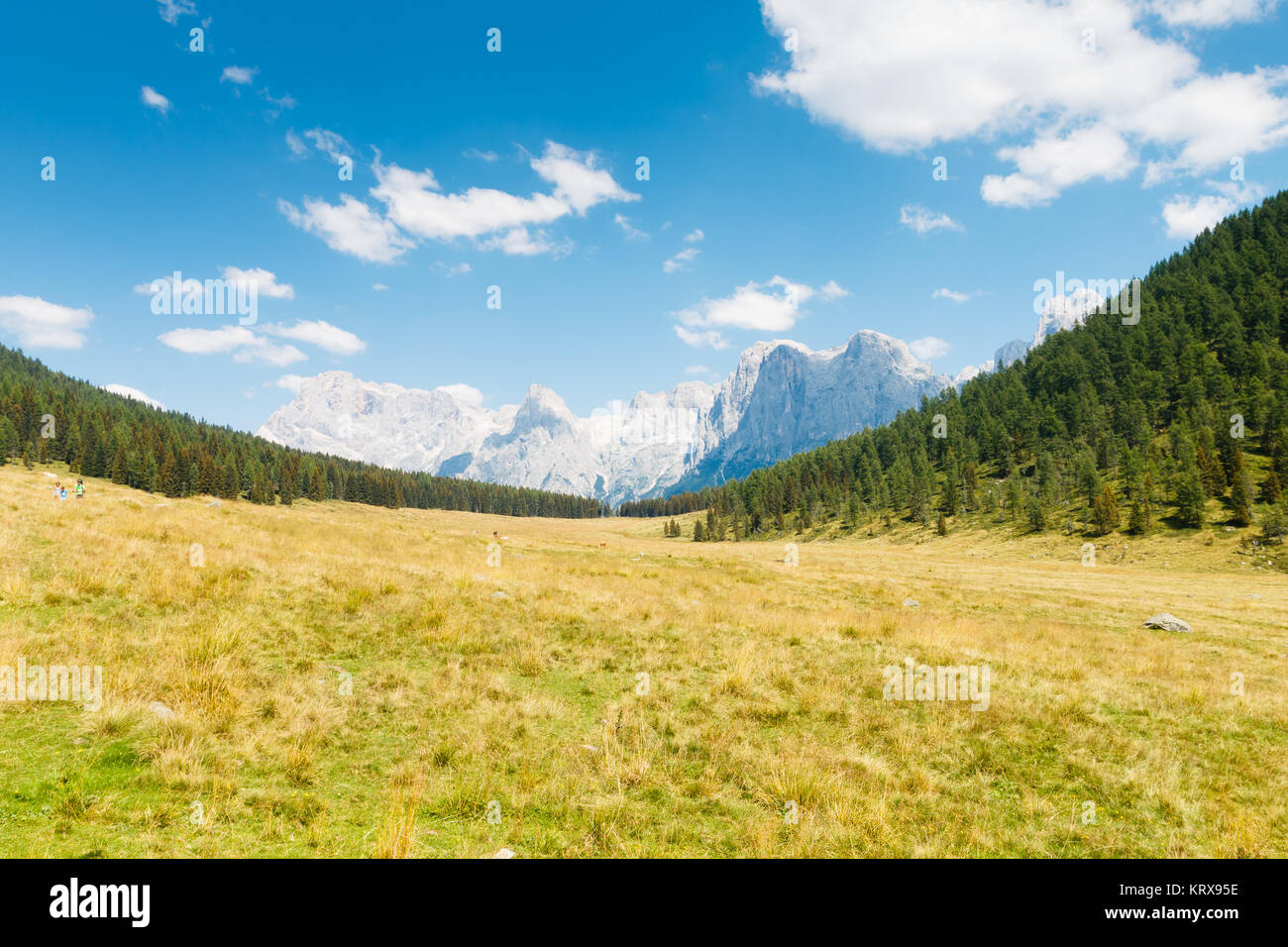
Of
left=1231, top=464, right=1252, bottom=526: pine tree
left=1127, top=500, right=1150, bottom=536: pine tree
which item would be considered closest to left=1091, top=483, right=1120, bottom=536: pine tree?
left=1127, top=500, right=1150, bottom=536: pine tree

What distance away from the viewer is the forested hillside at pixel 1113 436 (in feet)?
272

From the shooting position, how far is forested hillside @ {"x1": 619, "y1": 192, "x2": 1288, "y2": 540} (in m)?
82.8

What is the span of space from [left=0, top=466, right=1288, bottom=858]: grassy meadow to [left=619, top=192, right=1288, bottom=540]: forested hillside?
286 ft

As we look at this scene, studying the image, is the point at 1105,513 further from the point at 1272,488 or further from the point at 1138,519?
the point at 1272,488

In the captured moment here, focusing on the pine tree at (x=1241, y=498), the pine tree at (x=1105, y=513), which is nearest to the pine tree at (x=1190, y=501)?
the pine tree at (x=1241, y=498)

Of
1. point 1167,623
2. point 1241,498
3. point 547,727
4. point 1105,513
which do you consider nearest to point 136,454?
point 547,727

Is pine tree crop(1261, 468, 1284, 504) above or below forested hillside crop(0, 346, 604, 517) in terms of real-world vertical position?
below

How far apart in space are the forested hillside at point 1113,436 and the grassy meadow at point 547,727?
8714 centimetres

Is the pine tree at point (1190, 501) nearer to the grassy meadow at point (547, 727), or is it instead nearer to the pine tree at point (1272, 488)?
the pine tree at point (1272, 488)

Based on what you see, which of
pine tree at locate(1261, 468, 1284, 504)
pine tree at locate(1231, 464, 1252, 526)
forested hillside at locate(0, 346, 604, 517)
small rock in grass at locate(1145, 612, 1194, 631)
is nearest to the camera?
small rock in grass at locate(1145, 612, 1194, 631)

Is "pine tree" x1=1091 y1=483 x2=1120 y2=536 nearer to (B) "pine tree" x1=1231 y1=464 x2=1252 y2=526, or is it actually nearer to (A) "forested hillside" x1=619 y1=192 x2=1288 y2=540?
(A) "forested hillside" x1=619 y1=192 x2=1288 y2=540

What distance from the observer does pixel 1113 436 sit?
108062mm

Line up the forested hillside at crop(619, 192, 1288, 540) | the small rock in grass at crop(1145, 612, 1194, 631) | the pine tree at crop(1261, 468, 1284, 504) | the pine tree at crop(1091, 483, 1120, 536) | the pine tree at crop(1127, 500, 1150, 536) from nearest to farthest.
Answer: the small rock in grass at crop(1145, 612, 1194, 631), the pine tree at crop(1261, 468, 1284, 504), the pine tree at crop(1127, 500, 1150, 536), the pine tree at crop(1091, 483, 1120, 536), the forested hillside at crop(619, 192, 1288, 540)
